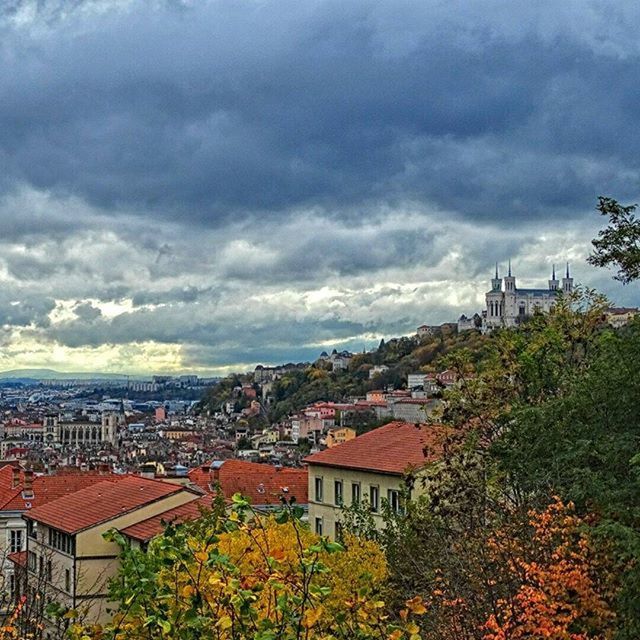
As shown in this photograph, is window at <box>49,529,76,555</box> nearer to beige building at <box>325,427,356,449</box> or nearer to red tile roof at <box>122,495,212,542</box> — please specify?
red tile roof at <box>122,495,212,542</box>

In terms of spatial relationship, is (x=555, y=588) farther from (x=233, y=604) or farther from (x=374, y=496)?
(x=374, y=496)

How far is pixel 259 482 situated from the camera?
2389 inches

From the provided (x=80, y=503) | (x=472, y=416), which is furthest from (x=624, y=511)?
(x=80, y=503)

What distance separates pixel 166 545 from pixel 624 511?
13.6 metres

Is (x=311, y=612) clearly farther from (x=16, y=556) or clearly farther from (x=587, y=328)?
(x=16, y=556)

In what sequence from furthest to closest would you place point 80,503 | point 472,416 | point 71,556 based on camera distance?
point 80,503 → point 71,556 → point 472,416

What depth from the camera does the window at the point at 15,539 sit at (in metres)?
59.6

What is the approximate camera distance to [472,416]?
104ft

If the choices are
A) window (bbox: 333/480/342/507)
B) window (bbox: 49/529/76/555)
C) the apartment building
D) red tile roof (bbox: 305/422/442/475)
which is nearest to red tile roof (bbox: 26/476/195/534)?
window (bbox: 49/529/76/555)

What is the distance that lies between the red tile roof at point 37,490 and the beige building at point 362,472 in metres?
14.7

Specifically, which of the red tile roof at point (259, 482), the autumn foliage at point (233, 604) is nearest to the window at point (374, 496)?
the red tile roof at point (259, 482)

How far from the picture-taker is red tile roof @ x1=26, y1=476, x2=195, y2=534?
4966 centimetres

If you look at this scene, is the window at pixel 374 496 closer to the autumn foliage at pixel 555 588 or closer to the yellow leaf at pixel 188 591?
the autumn foliage at pixel 555 588

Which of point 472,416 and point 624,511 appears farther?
point 472,416
